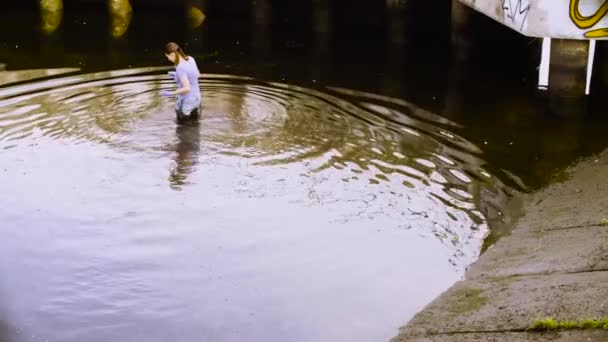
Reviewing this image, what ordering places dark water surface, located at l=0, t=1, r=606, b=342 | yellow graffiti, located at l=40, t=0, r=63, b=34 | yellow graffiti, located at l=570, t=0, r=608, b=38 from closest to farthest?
dark water surface, located at l=0, t=1, r=606, b=342 → yellow graffiti, located at l=570, t=0, r=608, b=38 → yellow graffiti, located at l=40, t=0, r=63, b=34

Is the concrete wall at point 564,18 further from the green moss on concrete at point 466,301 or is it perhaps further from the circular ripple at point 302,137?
the green moss on concrete at point 466,301

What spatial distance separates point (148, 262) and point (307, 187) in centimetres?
321

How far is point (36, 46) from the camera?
23.5 m

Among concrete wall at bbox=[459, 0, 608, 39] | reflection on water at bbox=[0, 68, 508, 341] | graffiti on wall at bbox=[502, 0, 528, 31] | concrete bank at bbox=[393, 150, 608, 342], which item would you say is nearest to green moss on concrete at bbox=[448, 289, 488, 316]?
concrete bank at bbox=[393, 150, 608, 342]

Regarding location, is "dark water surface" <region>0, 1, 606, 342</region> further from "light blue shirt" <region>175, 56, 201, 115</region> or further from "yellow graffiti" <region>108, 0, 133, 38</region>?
"yellow graffiti" <region>108, 0, 133, 38</region>

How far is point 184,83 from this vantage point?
15.1 metres

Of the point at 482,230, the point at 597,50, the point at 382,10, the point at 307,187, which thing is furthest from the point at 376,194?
the point at 382,10

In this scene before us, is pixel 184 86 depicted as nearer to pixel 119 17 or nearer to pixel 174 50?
pixel 174 50

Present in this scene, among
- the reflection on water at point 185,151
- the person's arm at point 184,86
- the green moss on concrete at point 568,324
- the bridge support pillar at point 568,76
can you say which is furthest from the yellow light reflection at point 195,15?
the green moss on concrete at point 568,324

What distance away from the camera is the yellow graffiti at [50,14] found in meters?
26.1

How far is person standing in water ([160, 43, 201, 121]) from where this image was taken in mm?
15039

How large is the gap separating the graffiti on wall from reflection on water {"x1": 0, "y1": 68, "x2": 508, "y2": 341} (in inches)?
92.9

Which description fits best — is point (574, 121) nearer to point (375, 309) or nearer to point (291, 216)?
point (291, 216)

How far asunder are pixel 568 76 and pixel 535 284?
890 centimetres
